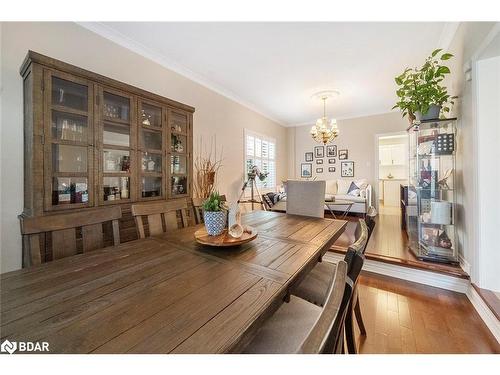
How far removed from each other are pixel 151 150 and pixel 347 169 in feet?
16.6

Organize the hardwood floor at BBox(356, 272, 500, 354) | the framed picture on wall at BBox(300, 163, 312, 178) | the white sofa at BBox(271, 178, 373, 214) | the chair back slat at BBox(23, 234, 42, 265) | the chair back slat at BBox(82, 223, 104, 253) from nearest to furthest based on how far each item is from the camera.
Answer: the chair back slat at BBox(23, 234, 42, 265) < the chair back slat at BBox(82, 223, 104, 253) < the hardwood floor at BBox(356, 272, 500, 354) < the white sofa at BBox(271, 178, 373, 214) < the framed picture on wall at BBox(300, 163, 312, 178)

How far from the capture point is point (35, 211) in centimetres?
151

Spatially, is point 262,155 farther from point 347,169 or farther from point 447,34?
point 447,34

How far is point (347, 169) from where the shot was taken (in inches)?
223

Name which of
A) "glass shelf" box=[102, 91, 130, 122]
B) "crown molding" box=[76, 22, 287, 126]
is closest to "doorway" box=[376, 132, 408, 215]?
"crown molding" box=[76, 22, 287, 126]

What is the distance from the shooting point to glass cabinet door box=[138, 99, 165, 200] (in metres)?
2.22

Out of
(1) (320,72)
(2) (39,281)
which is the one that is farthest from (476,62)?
(2) (39,281)

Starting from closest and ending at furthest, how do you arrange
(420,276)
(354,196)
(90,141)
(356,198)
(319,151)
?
(90,141) < (420,276) < (356,198) < (354,196) < (319,151)

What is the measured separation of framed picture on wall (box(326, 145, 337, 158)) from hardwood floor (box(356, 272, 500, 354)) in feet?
14.0

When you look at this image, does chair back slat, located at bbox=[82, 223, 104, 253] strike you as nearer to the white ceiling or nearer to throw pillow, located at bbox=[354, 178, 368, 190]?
the white ceiling

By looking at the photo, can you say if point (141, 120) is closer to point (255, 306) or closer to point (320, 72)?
point (255, 306)

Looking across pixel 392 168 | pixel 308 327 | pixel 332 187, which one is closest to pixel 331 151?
pixel 332 187

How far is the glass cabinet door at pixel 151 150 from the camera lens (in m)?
2.22

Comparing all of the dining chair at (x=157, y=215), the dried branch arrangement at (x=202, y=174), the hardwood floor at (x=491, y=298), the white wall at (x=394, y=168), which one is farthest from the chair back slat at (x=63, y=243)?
the white wall at (x=394, y=168)
